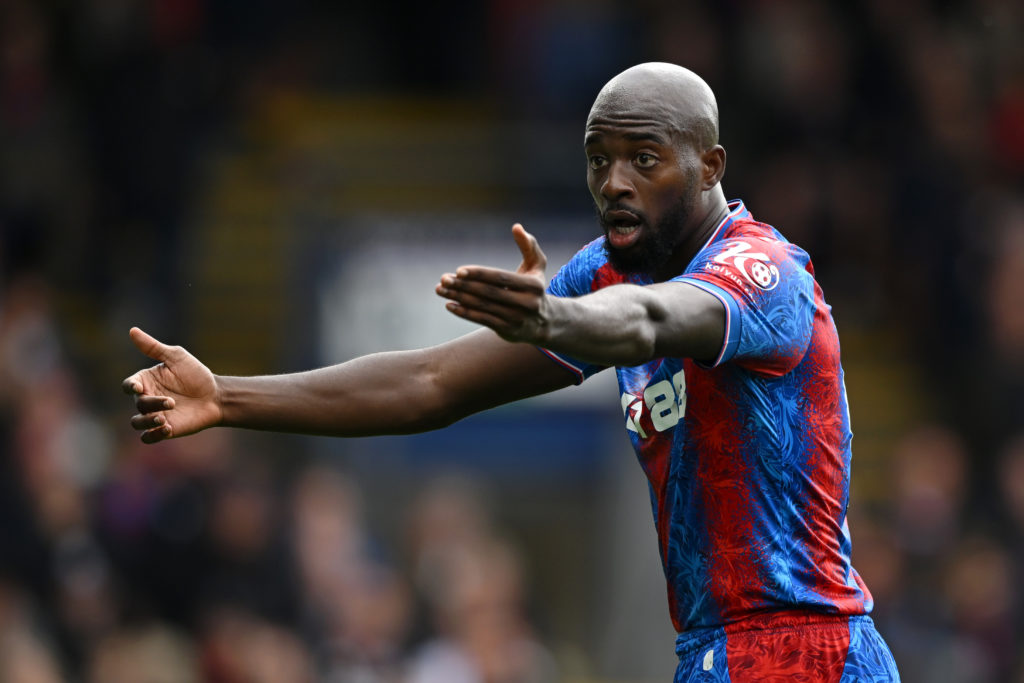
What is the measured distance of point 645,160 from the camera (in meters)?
4.50

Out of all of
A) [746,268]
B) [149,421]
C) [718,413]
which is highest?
[746,268]

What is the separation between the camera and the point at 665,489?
458 cm

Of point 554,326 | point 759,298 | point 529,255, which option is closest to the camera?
point 554,326

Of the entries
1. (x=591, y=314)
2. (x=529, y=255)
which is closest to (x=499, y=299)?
(x=591, y=314)

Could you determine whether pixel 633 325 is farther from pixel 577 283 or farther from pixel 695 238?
pixel 577 283

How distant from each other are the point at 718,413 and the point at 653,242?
495mm

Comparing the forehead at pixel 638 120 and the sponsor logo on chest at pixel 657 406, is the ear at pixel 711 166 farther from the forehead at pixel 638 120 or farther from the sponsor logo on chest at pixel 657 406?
the sponsor logo on chest at pixel 657 406

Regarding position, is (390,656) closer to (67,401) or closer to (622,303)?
(67,401)

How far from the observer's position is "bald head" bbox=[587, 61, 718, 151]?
4.49m

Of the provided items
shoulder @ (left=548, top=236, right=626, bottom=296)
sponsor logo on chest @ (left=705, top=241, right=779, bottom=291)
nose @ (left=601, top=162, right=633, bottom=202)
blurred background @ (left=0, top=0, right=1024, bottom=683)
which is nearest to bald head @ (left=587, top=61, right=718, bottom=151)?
nose @ (left=601, top=162, right=633, bottom=202)

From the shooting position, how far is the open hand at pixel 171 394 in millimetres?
4383

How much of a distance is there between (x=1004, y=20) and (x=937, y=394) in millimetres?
3087

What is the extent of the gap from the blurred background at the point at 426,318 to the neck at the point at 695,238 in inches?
205

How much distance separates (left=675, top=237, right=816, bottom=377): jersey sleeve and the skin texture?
0.19 feet
